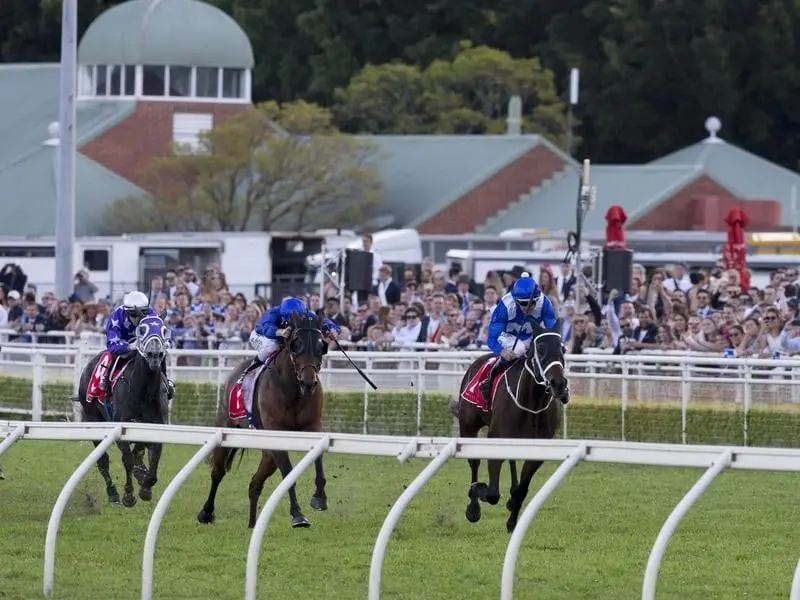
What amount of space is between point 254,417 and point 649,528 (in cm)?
245

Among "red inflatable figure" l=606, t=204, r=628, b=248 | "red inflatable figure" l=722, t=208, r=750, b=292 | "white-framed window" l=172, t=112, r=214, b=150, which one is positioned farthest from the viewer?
"white-framed window" l=172, t=112, r=214, b=150

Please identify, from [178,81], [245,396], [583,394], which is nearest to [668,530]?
[245,396]

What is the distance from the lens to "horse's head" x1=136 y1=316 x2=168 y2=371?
13.0 metres

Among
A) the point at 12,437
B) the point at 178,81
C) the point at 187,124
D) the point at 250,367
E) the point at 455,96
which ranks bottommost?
the point at 12,437

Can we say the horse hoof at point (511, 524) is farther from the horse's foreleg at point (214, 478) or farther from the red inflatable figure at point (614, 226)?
the red inflatable figure at point (614, 226)

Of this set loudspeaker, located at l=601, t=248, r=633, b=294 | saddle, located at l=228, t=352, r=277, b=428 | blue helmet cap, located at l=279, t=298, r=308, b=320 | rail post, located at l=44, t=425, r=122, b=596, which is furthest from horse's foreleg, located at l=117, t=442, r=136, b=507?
loudspeaker, located at l=601, t=248, r=633, b=294

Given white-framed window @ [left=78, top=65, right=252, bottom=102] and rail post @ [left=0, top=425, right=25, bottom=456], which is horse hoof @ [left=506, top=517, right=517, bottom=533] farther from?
white-framed window @ [left=78, top=65, right=252, bottom=102]

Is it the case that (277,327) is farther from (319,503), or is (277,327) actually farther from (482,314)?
(482,314)

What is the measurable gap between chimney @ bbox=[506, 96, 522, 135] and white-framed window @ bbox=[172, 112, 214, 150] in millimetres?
7505

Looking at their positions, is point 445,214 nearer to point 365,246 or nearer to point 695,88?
point 695,88

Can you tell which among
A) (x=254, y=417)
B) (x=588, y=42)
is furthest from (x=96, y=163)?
(x=254, y=417)

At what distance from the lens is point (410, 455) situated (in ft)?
28.9

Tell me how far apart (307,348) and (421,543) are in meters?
1.39

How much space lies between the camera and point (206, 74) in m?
48.6
